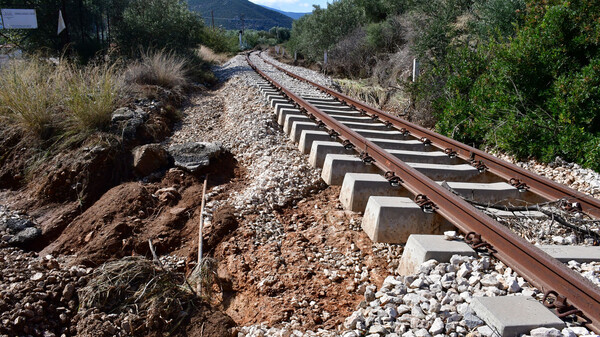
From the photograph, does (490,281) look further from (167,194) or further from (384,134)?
(384,134)

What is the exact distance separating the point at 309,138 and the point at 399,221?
233 cm

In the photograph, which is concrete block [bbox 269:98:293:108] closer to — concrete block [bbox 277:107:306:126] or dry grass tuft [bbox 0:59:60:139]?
concrete block [bbox 277:107:306:126]

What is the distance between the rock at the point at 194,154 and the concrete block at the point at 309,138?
1063 millimetres

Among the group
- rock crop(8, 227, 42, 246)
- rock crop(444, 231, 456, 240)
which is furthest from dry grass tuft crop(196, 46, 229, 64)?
rock crop(444, 231, 456, 240)

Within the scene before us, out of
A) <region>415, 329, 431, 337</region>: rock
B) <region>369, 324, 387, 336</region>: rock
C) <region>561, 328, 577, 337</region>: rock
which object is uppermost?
<region>561, 328, 577, 337</region>: rock

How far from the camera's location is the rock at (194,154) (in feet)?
15.5

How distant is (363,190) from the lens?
11.8 feet

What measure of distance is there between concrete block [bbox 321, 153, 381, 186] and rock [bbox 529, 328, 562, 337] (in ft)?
8.41

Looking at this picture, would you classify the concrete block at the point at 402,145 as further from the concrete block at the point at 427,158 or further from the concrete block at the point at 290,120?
the concrete block at the point at 290,120

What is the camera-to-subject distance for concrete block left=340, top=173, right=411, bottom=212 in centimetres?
360

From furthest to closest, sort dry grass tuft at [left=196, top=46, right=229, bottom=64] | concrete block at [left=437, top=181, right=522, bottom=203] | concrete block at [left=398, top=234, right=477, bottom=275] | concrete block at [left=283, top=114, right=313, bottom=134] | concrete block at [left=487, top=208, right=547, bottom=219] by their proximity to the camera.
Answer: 1. dry grass tuft at [left=196, top=46, right=229, bottom=64]
2. concrete block at [left=283, top=114, right=313, bottom=134]
3. concrete block at [left=437, top=181, right=522, bottom=203]
4. concrete block at [left=487, top=208, right=547, bottom=219]
5. concrete block at [left=398, top=234, right=477, bottom=275]

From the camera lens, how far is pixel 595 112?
5207 millimetres

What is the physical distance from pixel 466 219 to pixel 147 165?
365 cm

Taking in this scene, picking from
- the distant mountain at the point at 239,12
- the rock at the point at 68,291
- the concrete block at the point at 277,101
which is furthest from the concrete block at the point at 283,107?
the distant mountain at the point at 239,12
